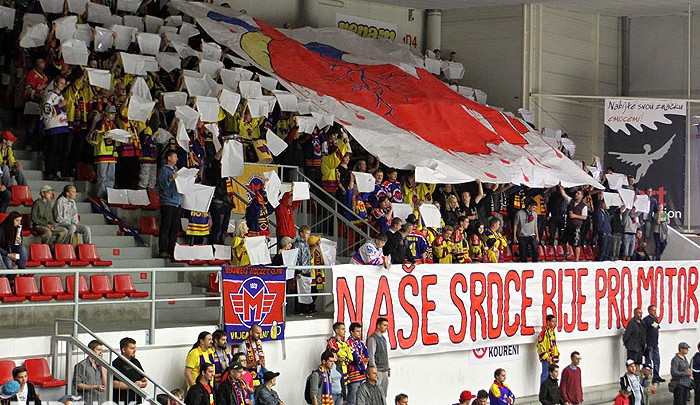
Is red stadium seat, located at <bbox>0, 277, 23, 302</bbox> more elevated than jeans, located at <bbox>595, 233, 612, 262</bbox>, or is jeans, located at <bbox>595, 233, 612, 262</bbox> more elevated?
jeans, located at <bbox>595, 233, 612, 262</bbox>

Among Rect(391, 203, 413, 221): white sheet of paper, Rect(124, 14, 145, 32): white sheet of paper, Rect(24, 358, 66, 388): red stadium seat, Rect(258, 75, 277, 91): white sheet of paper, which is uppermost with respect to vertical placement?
Rect(124, 14, 145, 32): white sheet of paper

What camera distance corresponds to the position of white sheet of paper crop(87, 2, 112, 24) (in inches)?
774

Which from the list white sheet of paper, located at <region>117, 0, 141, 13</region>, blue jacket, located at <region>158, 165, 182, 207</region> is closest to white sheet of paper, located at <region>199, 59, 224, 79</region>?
white sheet of paper, located at <region>117, 0, 141, 13</region>

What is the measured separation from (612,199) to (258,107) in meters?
8.49

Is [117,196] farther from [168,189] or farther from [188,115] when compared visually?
[188,115]

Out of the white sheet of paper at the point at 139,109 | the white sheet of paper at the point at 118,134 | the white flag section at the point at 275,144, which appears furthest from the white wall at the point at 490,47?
the white sheet of paper at the point at 118,134

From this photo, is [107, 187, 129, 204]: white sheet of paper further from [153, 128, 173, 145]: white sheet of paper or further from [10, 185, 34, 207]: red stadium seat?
[10, 185, 34, 207]: red stadium seat

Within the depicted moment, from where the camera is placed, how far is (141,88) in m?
18.0

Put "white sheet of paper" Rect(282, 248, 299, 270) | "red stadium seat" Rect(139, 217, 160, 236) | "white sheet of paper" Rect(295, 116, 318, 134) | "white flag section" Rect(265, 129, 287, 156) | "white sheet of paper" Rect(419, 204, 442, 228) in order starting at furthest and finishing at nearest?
"white sheet of paper" Rect(295, 116, 318, 134), "white sheet of paper" Rect(419, 204, 442, 228), "white flag section" Rect(265, 129, 287, 156), "red stadium seat" Rect(139, 217, 160, 236), "white sheet of paper" Rect(282, 248, 299, 270)

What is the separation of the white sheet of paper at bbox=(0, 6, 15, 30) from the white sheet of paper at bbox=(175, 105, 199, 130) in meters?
3.27

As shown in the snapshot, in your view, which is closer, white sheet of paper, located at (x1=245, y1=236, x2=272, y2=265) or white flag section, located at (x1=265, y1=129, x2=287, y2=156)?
white sheet of paper, located at (x1=245, y1=236, x2=272, y2=265)

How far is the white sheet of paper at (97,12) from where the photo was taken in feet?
64.5

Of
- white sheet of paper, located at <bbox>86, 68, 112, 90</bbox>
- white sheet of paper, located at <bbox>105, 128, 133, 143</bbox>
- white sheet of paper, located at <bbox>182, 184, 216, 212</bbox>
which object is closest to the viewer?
white sheet of paper, located at <bbox>182, 184, 216, 212</bbox>

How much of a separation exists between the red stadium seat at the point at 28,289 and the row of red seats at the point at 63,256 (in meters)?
0.63
